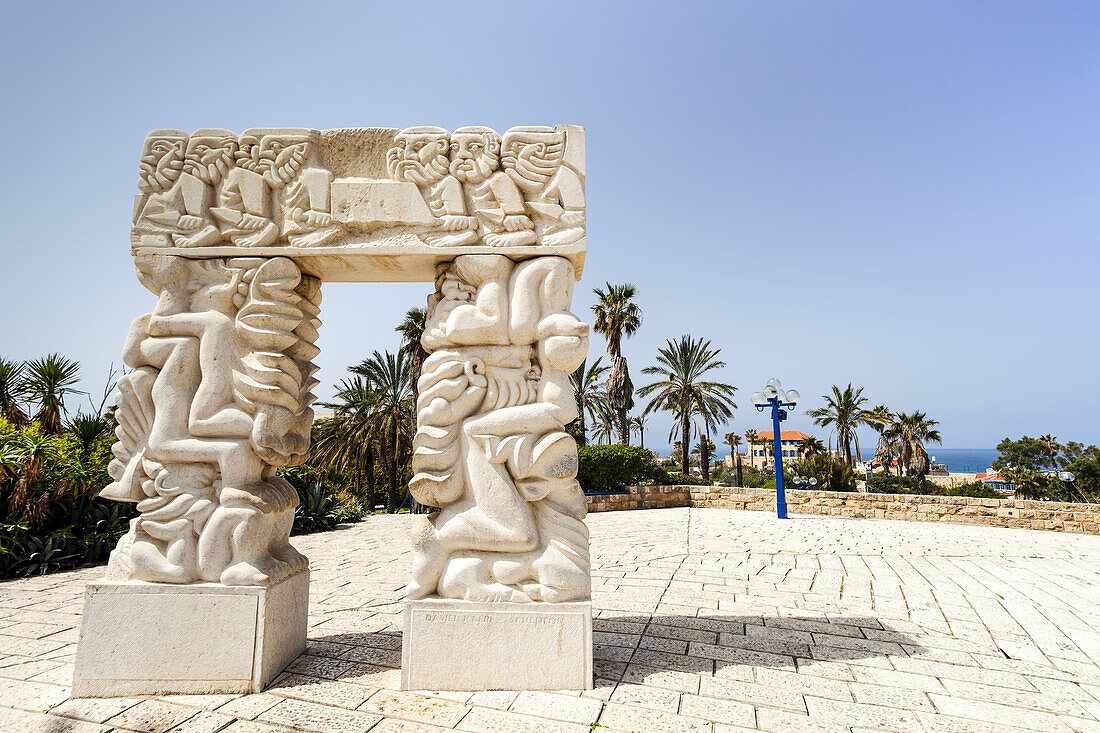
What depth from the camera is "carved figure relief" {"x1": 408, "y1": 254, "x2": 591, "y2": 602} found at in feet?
9.69

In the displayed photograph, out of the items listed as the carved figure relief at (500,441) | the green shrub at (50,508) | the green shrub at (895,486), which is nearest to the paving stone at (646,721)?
the carved figure relief at (500,441)

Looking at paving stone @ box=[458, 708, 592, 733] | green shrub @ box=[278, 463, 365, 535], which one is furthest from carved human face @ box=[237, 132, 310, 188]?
green shrub @ box=[278, 463, 365, 535]

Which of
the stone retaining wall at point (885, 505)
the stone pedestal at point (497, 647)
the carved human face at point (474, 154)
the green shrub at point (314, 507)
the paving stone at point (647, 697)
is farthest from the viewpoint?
the stone retaining wall at point (885, 505)

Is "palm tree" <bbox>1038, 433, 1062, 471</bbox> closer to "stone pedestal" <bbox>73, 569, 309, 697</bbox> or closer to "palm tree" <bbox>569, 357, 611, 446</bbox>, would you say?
"palm tree" <bbox>569, 357, 611, 446</bbox>

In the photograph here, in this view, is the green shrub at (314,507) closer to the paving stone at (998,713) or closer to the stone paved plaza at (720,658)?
the stone paved plaza at (720,658)

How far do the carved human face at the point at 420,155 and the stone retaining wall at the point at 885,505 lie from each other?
1202 cm

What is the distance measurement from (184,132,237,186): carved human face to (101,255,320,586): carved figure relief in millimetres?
533

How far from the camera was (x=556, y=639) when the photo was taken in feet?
9.44

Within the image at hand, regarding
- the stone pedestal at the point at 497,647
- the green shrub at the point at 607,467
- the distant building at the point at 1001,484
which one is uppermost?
the green shrub at the point at 607,467

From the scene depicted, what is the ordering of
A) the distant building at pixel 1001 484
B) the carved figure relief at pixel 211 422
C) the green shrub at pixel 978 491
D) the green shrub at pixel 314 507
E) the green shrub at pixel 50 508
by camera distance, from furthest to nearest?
the distant building at pixel 1001 484 < the green shrub at pixel 978 491 < the green shrub at pixel 314 507 < the green shrub at pixel 50 508 < the carved figure relief at pixel 211 422

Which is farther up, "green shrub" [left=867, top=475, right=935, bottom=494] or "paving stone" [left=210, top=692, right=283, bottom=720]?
"green shrub" [left=867, top=475, right=935, bottom=494]

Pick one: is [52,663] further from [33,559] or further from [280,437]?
[33,559]

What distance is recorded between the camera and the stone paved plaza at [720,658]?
2627mm

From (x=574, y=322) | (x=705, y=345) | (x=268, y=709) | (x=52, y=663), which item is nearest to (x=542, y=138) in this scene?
(x=574, y=322)
